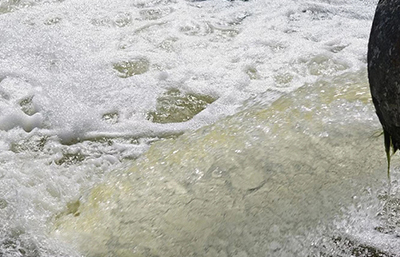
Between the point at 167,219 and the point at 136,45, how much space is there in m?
2.53

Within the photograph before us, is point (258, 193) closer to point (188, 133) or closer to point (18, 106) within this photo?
point (188, 133)

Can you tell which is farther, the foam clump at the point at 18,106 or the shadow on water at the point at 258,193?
the foam clump at the point at 18,106

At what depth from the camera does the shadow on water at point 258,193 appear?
2.64m

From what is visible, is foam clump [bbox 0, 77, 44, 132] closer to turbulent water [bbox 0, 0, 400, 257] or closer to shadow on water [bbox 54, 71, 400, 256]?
turbulent water [bbox 0, 0, 400, 257]

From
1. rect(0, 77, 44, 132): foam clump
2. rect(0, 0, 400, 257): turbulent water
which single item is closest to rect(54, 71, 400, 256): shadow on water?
rect(0, 0, 400, 257): turbulent water

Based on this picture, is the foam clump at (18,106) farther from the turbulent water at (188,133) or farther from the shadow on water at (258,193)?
the shadow on water at (258,193)

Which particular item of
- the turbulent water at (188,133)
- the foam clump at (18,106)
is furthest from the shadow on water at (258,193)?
the foam clump at (18,106)

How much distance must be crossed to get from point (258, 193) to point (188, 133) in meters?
0.97

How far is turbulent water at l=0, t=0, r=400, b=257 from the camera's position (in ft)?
8.95

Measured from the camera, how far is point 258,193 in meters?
2.87

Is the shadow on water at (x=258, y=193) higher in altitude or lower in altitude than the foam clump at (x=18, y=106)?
higher

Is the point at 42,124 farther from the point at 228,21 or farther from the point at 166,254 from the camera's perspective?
the point at 228,21

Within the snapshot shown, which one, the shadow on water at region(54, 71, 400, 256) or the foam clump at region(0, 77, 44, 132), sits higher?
the shadow on water at region(54, 71, 400, 256)

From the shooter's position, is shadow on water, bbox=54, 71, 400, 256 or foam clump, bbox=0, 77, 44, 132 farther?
foam clump, bbox=0, 77, 44, 132
